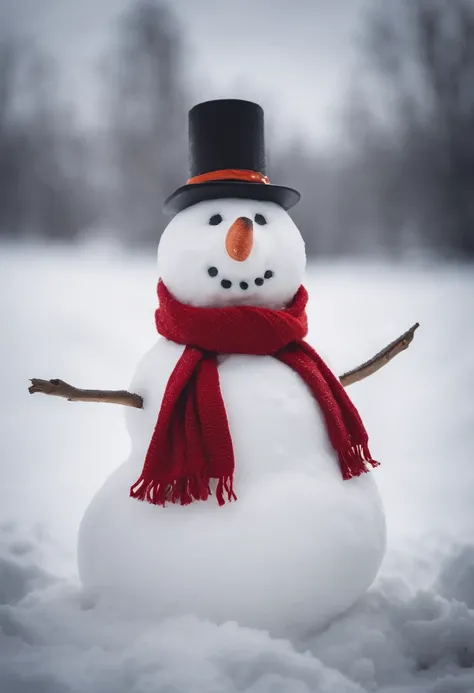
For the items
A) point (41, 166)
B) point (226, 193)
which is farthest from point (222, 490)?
point (41, 166)

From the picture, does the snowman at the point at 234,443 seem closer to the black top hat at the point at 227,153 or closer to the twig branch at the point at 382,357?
the black top hat at the point at 227,153

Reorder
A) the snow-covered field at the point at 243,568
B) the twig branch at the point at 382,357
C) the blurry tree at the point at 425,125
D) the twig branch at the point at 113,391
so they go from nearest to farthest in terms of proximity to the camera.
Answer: the snow-covered field at the point at 243,568 → the twig branch at the point at 113,391 → the twig branch at the point at 382,357 → the blurry tree at the point at 425,125

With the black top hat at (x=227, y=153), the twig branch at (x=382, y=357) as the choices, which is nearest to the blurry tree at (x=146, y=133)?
the black top hat at (x=227, y=153)

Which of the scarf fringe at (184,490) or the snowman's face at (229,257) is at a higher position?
the snowman's face at (229,257)

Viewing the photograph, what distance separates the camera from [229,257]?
3.71 feet

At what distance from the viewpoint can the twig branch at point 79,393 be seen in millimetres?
1022

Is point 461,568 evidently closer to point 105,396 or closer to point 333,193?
point 105,396

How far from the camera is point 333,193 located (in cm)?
353

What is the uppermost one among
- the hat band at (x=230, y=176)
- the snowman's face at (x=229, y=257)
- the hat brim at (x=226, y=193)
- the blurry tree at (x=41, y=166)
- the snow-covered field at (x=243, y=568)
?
the blurry tree at (x=41, y=166)

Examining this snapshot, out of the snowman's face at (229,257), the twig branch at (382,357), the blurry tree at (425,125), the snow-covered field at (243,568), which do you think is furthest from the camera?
the blurry tree at (425,125)

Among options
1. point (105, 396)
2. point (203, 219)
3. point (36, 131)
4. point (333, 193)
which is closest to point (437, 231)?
point (333, 193)

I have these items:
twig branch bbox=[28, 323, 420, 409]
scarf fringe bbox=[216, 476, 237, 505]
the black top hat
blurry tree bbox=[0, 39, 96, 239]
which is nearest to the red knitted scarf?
scarf fringe bbox=[216, 476, 237, 505]

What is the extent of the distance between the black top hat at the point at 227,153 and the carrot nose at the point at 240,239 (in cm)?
15

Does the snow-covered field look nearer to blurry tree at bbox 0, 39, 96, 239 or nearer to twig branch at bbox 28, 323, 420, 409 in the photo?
twig branch at bbox 28, 323, 420, 409
